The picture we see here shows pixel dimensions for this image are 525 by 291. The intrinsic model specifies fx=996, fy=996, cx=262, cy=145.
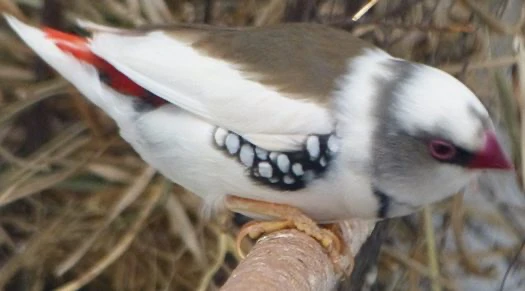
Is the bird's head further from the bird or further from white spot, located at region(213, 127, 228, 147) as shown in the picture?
white spot, located at region(213, 127, 228, 147)

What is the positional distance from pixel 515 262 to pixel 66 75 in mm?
576

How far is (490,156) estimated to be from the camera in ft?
2.14

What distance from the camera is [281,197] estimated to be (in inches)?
28.8

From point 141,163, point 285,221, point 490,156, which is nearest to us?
point 490,156

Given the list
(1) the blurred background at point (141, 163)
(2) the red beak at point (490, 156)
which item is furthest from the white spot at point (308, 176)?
(1) the blurred background at point (141, 163)

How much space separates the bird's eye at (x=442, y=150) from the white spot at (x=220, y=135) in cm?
15

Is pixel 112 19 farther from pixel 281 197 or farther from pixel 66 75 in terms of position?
pixel 281 197

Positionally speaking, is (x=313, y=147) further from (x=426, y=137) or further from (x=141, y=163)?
(x=141, y=163)

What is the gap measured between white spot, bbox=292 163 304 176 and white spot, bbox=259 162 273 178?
0.02 m

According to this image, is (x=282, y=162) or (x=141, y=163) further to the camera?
(x=141, y=163)

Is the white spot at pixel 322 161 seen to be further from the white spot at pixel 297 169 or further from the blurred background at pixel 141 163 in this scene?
the blurred background at pixel 141 163

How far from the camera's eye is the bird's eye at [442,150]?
2.17 feet

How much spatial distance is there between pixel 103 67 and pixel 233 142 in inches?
5.1

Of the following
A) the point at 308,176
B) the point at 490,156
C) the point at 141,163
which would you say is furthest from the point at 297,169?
the point at 141,163
